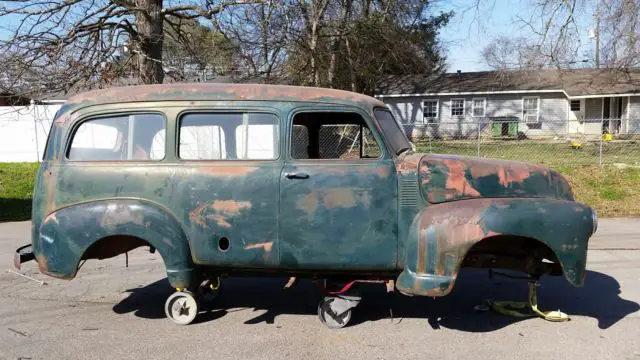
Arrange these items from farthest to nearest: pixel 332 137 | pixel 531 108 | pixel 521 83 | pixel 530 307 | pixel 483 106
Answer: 1. pixel 521 83
2. pixel 483 106
3. pixel 531 108
4. pixel 332 137
5. pixel 530 307

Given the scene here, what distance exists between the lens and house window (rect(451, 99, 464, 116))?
29.9 meters

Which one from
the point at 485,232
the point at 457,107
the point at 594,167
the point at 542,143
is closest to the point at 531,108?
the point at 457,107

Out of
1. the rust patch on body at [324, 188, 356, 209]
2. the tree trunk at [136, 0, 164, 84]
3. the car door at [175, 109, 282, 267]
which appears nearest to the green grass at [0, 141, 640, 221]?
the tree trunk at [136, 0, 164, 84]

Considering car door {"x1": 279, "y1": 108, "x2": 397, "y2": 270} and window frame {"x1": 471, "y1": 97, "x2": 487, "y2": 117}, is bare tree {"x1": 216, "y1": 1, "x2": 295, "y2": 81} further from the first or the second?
window frame {"x1": 471, "y1": 97, "x2": 487, "y2": 117}

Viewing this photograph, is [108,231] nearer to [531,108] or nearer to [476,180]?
[476,180]

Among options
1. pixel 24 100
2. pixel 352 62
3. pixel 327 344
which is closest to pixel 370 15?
pixel 352 62

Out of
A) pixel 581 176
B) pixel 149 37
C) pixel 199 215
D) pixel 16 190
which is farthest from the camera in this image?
pixel 16 190

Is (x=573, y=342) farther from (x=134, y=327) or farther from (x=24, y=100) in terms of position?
(x=24, y=100)

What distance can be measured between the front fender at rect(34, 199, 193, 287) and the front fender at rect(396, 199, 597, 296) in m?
Result: 1.97

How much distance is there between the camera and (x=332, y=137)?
18.1 ft

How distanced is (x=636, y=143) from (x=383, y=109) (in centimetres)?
1847

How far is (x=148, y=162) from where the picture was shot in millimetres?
4785

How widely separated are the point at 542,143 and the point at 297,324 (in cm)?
1760

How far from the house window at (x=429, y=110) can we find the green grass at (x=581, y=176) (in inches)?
418
